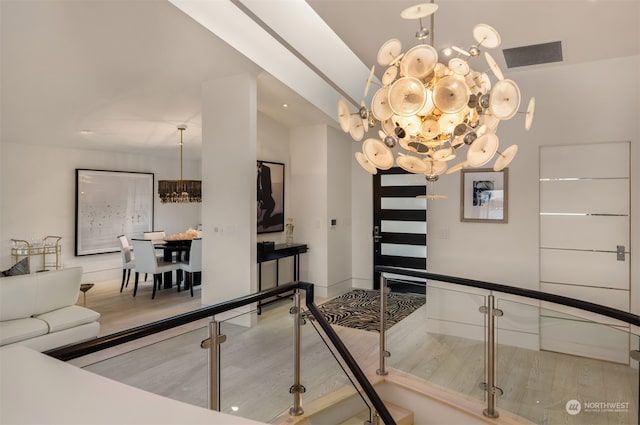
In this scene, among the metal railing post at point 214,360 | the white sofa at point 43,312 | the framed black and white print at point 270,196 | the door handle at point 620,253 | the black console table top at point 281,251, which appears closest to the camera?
the metal railing post at point 214,360

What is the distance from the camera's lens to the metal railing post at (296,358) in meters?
2.81

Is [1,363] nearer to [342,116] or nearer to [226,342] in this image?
[226,342]

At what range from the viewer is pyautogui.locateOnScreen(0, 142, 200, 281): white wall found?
20.1 ft

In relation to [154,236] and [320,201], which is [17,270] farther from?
[320,201]

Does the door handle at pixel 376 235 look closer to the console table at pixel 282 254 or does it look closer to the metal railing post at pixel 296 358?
the console table at pixel 282 254

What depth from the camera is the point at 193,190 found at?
5.42 meters

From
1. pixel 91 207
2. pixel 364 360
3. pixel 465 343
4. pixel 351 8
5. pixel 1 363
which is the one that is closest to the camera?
pixel 1 363

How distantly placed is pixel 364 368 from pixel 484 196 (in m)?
2.29

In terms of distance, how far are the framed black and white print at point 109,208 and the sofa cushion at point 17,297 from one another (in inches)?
160

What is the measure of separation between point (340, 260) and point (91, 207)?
4748 mm

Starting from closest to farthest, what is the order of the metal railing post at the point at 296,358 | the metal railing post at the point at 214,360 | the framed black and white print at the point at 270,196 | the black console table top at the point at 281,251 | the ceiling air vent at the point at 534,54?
the metal railing post at the point at 214,360 → the metal railing post at the point at 296,358 → the ceiling air vent at the point at 534,54 → the black console table top at the point at 281,251 → the framed black and white print at the point at 270,196

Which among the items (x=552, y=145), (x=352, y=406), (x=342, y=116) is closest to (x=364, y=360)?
(x=352, y=406)

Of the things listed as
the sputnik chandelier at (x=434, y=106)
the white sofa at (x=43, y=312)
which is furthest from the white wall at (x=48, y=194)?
the sputnik chandelier at (x=434, y=106)

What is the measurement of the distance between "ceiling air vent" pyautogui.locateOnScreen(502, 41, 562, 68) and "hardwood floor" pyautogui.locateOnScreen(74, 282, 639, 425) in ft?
8.82
